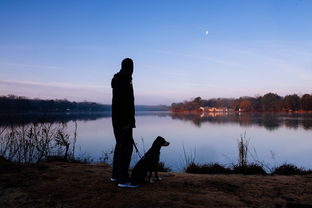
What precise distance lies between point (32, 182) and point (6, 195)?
73 cm

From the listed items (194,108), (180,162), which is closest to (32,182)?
(180,162)

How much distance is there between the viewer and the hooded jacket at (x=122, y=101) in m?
5.18

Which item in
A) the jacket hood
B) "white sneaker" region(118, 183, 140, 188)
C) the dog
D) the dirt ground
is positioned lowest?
the dirt ground

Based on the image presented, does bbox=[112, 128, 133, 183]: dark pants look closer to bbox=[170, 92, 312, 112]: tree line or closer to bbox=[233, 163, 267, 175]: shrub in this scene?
bbox=[233, 163, 267, 175]: shrub

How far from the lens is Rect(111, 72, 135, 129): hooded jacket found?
518 centimetres

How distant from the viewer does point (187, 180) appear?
585 centimetres

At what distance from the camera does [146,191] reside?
488 centimetres

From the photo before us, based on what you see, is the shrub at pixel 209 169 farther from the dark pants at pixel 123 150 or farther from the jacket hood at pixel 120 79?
the jacket hood at pixel 120 79

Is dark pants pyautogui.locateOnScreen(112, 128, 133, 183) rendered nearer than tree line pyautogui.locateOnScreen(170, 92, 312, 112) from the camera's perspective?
Yes

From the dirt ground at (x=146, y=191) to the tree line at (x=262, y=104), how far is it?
106 metres

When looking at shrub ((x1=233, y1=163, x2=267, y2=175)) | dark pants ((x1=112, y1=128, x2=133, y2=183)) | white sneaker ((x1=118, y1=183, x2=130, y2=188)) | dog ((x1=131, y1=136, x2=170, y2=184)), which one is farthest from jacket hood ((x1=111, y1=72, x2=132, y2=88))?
shrub ((x1=233, y1=163, x2=267, y2=175))

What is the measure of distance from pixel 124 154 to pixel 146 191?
793 mm

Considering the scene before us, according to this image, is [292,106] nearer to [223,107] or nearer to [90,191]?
[223,107]

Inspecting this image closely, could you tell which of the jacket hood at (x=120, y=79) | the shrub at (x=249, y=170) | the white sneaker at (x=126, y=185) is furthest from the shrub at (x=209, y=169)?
the jacket hood at (x=120, y=79)
